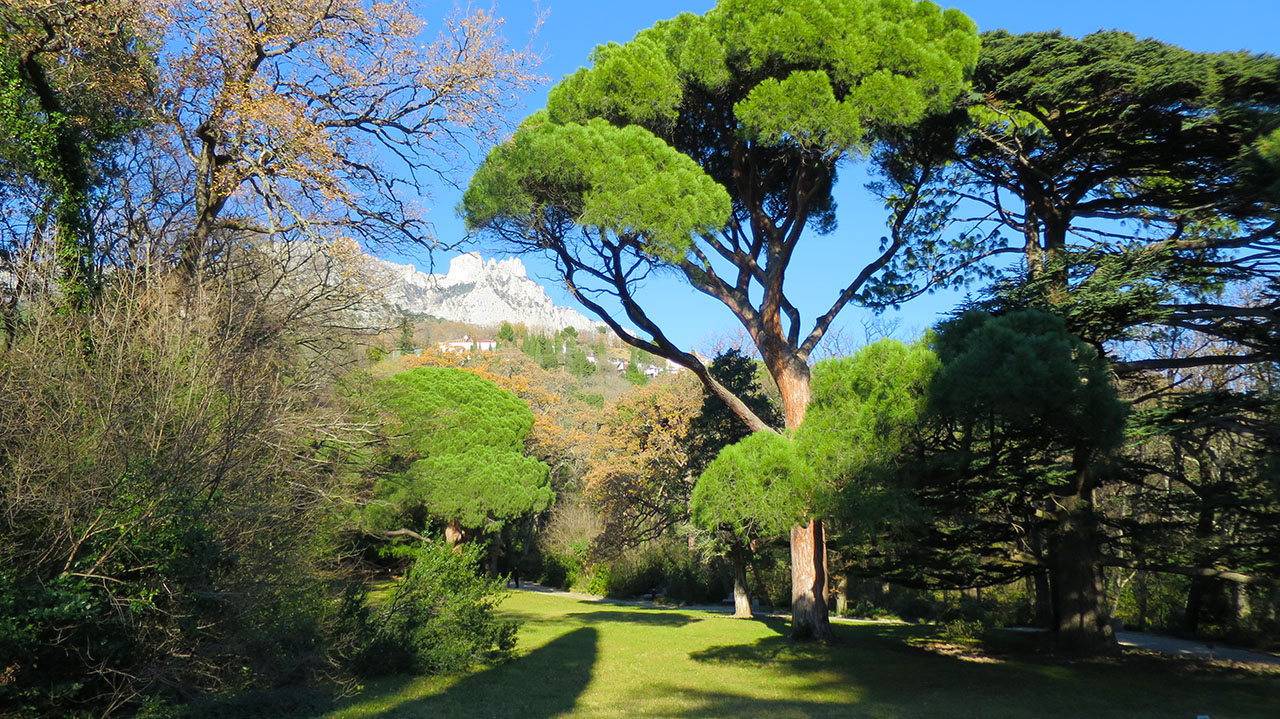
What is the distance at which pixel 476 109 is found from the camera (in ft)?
34.4

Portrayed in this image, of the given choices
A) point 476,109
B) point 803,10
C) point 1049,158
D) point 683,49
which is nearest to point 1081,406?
point 1049,158

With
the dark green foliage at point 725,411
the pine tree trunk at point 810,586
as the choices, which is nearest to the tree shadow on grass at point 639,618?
the dark green foliage at point 725,411

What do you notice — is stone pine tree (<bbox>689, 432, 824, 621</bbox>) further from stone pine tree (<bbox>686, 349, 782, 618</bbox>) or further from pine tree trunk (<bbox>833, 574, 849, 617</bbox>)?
pine tree trunk (<bbox>833, 574, 849, 617</bbox>)

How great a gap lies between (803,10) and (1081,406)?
21.2ft

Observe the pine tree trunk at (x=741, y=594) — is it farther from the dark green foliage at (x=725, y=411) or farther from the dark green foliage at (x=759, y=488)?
the dark green foliage at (x=759, y=488)

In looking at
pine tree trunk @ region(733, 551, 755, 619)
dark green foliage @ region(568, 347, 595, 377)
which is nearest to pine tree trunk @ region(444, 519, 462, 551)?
pine tree trunk @ region(733, 551, 755, 619)

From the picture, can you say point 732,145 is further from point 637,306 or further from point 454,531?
point 454,531

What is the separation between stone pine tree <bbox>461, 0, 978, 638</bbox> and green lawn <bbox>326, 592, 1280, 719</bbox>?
1.93m

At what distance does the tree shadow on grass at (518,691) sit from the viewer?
7422 millimetres

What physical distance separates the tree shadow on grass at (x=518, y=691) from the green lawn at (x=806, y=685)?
0.05 feet

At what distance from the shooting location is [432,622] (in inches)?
388

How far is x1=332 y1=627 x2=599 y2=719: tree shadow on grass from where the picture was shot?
24.3 ft

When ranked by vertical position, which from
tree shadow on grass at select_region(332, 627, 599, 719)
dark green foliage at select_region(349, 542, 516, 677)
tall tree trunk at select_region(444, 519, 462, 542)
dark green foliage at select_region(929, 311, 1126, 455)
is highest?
dark green foliage at select_region(929, 311, 1126, 455)

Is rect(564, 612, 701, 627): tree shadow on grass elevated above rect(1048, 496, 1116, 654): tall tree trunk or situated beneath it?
situated beneath
